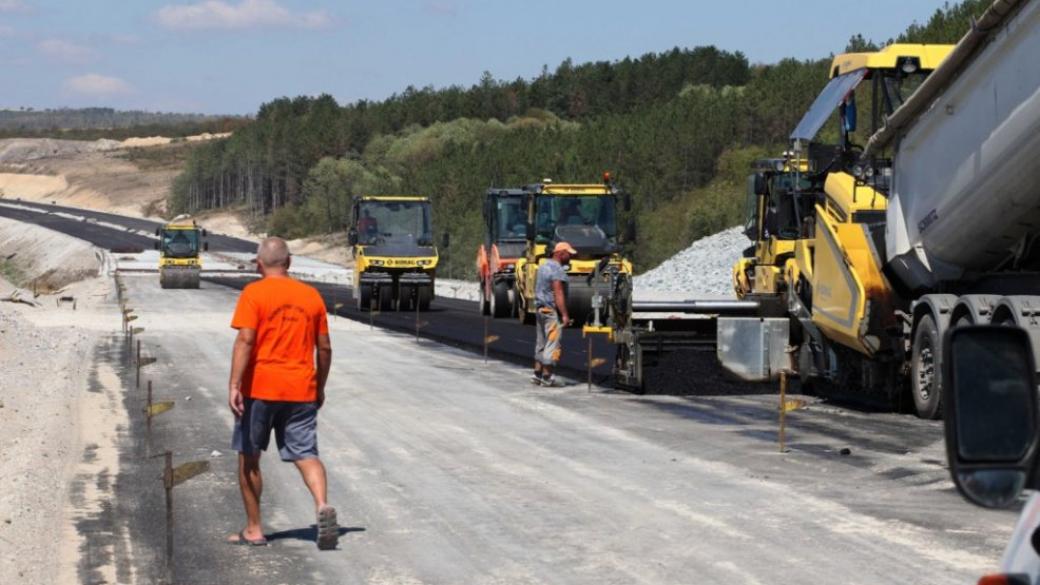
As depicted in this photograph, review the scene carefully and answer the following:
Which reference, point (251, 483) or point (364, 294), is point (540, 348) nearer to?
point (251, 483)

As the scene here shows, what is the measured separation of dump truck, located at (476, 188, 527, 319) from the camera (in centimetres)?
3928

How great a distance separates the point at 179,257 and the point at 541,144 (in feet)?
161

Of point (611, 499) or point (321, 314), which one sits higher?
point (321, 314)

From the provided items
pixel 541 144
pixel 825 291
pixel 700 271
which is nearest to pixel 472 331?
pixel 825 291

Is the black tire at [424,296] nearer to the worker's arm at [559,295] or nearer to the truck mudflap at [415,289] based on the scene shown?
the truck mudflap at [415,289]

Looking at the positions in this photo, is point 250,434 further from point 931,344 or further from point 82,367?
point 82,367

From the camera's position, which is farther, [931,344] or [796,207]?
[796,207]

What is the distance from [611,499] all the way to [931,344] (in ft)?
18.5

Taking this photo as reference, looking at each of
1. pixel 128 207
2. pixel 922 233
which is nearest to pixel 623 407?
pixel 922 233

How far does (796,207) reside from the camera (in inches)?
769

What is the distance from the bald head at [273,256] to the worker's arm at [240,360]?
39cm

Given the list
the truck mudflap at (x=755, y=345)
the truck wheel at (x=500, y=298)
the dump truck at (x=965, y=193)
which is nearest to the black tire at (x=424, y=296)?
the truck wheel at (x=500, y=298)

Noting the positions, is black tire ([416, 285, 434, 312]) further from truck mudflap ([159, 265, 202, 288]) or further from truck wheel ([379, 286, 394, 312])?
truck mudflap ([159, 265, 202, 288])

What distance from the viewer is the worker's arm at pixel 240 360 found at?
31.8 ft
